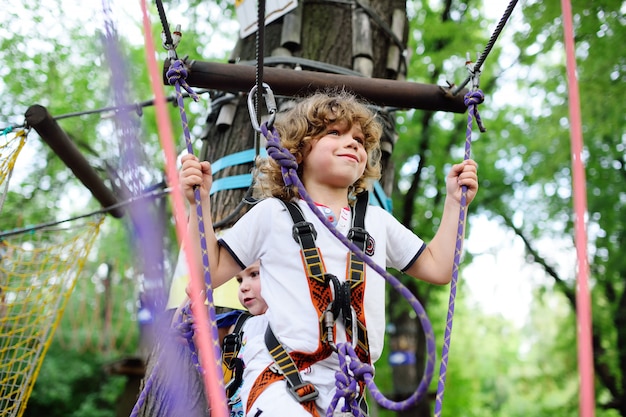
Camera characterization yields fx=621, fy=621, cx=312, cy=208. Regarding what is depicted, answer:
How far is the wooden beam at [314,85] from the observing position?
8.36ft

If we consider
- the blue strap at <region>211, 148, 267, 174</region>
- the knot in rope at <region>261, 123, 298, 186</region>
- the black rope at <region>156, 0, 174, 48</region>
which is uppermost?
the blue strap at <region>211, 148, 267, 174</region>

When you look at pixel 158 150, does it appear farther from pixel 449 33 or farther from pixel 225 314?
pixel 225 314

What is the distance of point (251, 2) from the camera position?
10.5 ft

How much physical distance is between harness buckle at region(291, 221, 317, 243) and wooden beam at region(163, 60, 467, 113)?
0.94 meters

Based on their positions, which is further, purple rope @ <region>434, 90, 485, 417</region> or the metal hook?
the metal hook

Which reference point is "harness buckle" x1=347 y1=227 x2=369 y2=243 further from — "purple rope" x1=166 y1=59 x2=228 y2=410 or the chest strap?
the chest strap

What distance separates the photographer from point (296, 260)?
185 centimetres

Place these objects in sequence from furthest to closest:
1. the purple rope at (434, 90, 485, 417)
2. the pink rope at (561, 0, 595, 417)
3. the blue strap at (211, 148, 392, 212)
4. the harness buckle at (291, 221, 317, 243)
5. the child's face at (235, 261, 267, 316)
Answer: the blue strap at (211, 148, 392, 212) < the child's face at (235, 261, 267, 316) < the harness buckle at (291, 221, 317, 243) < the purple rope at (434, 90, 485, 417) < the pink rope at (561, 0, 595, 417)

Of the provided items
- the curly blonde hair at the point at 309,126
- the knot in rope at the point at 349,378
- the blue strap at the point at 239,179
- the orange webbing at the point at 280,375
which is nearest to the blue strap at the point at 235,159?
the blue strap at the point at 239,179

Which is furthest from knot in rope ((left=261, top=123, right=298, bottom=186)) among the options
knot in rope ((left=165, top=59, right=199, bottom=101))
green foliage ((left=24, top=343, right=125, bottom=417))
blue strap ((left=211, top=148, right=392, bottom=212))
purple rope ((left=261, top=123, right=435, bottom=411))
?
green foliage ((left=24, top=343, right=125, bottom=417))

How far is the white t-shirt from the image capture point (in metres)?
1.75

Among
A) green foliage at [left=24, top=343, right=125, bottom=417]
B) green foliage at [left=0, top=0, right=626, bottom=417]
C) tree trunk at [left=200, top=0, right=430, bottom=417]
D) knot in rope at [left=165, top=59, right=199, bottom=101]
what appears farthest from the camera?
green foliage at [left=24, top=343, right=125, bottom=417]

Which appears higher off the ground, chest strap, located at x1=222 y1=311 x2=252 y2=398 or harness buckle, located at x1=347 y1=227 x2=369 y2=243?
harness buckle, located at x1=347 y1=227 x2=369 y2=243

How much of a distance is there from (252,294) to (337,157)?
0.72m
